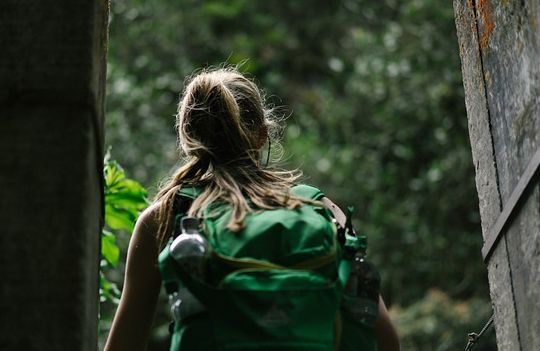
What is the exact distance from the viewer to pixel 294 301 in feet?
7.22

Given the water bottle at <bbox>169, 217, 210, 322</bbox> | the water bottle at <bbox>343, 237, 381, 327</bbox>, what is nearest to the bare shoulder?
the water bottle at <bbox>169, 217, 210, 322</bbox>

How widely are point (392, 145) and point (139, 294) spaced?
398 inches

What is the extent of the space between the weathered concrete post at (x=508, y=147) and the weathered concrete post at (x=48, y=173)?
3.83 ft

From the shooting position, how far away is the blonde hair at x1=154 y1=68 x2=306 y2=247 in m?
2.53

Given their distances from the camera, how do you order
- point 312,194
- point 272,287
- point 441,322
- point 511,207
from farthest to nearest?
1. point 441,322
2. point 511,207
3. point 312,194
4. point 272,287

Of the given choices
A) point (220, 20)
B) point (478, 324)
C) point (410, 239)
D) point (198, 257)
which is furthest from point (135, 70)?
point (198, 257)

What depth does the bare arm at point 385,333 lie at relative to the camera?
2574 mm

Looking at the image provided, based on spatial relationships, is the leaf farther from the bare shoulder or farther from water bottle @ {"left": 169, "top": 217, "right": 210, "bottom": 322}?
water bottle @ {"left": 169, "top": 217, "right": 210, "bottom": 322}

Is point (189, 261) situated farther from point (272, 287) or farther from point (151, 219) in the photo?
point (151, 219)

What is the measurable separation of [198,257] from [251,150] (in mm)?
488

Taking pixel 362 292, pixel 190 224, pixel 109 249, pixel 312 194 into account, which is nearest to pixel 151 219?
pixel 190 224

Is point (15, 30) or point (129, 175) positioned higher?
point (15, 30)

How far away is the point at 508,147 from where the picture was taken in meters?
3.04

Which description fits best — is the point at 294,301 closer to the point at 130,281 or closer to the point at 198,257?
the point at 198,257
